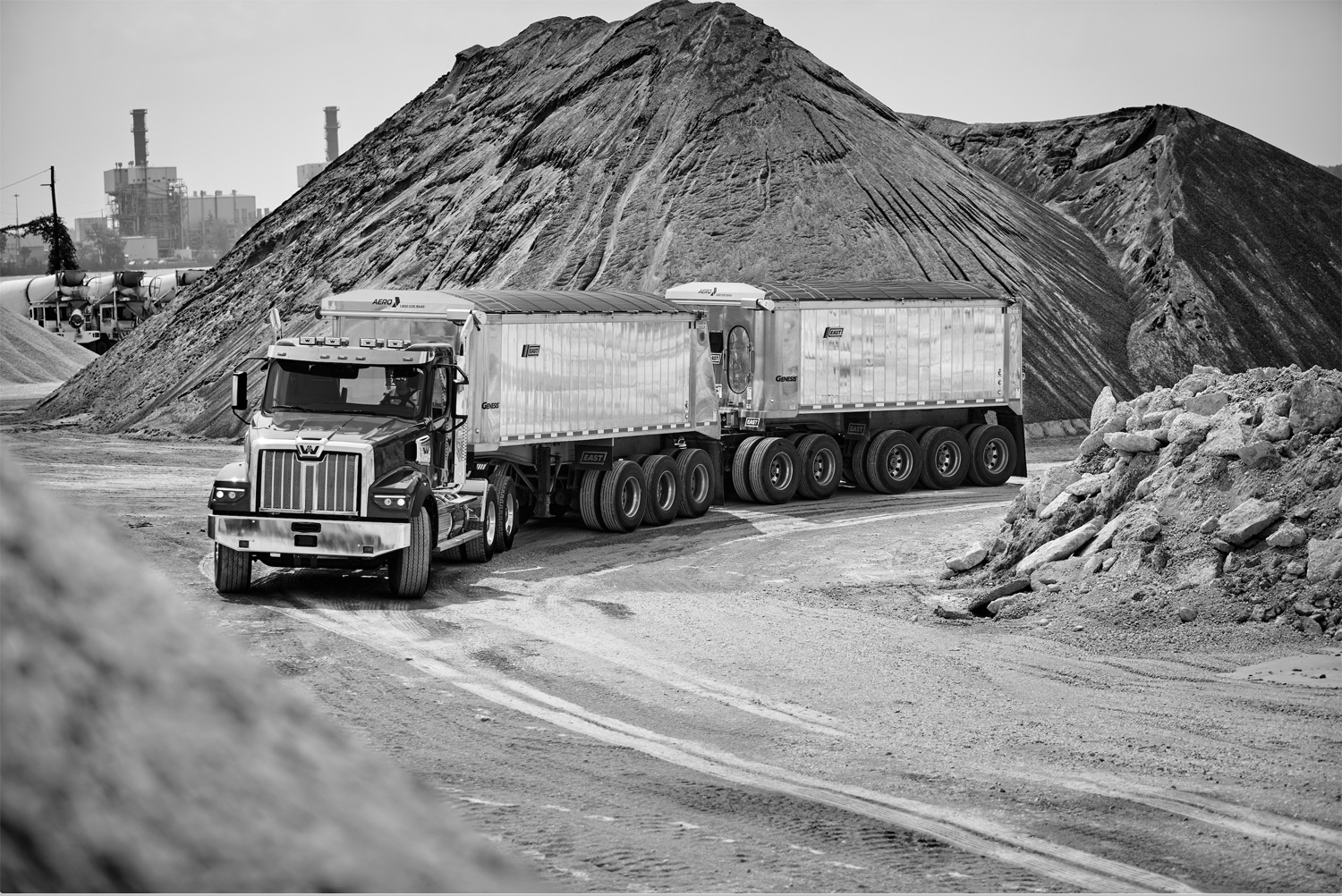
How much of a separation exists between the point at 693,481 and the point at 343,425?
8.34 m

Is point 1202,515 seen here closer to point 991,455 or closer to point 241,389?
point 241,389

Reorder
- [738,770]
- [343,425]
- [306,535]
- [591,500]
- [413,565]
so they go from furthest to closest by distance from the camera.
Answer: [591,500] < [343,425] < [413,565] < [306,535] < [738,770]

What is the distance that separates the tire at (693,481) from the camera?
2378 cm

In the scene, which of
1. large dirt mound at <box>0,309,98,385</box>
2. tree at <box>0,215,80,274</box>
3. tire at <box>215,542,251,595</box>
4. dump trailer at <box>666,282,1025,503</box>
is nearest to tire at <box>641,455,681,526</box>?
dump trailer at <box>666,282,1025,503</box>

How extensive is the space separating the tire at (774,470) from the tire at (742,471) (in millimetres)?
72

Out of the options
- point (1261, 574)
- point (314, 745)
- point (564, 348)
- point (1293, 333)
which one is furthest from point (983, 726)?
point (1293, 333)

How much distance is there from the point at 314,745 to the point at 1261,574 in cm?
1411

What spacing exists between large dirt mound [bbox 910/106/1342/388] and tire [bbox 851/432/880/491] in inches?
855

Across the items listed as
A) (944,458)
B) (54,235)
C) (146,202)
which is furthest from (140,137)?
(944,458)

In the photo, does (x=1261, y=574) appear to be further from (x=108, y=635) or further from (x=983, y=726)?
(x=108, y=635)

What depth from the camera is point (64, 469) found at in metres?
31.2

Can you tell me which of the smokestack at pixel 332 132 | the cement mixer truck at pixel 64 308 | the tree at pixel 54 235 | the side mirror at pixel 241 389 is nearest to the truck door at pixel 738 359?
the side mirror at pixel 241 389

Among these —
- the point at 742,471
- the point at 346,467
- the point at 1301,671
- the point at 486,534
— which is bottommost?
the point at 1301,671

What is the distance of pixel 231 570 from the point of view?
54.5 ft
